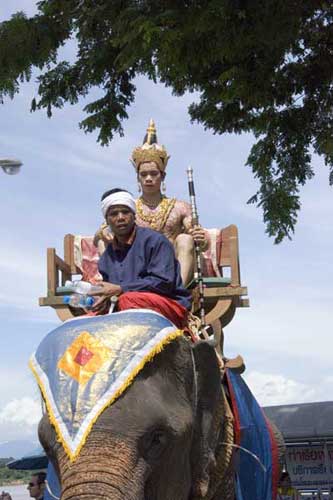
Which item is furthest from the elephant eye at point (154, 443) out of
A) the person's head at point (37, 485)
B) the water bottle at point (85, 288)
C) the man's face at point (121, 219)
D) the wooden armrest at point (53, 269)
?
the person's head at point (37, 485)

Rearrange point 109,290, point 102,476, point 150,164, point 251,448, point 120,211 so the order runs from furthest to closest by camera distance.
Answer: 1. point 150,164
2. point 251,448
3. point 120,211
4. point 109,290
5. point 102,476

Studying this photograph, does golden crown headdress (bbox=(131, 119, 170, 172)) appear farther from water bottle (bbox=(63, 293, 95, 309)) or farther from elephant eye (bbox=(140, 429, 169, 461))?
elephant eye (bbox=(140, 429, 169, 461))

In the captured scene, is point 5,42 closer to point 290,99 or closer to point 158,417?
point 290,99

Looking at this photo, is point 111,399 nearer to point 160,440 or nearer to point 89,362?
point 89,362

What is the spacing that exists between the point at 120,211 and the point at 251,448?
1.96 meters

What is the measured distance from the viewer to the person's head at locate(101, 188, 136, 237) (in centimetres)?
488

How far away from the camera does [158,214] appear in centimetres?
678

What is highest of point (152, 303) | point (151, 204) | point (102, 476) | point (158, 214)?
point (151, 204)

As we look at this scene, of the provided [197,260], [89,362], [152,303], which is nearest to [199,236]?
[197,260]

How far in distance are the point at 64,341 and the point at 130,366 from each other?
415 millimetres

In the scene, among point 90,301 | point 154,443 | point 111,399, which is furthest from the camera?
point 90,301

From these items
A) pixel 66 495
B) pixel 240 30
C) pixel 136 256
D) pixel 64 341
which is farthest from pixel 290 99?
pixel 66 495

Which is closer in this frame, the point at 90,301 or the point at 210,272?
the point at 90,301

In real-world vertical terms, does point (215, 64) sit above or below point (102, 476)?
above
